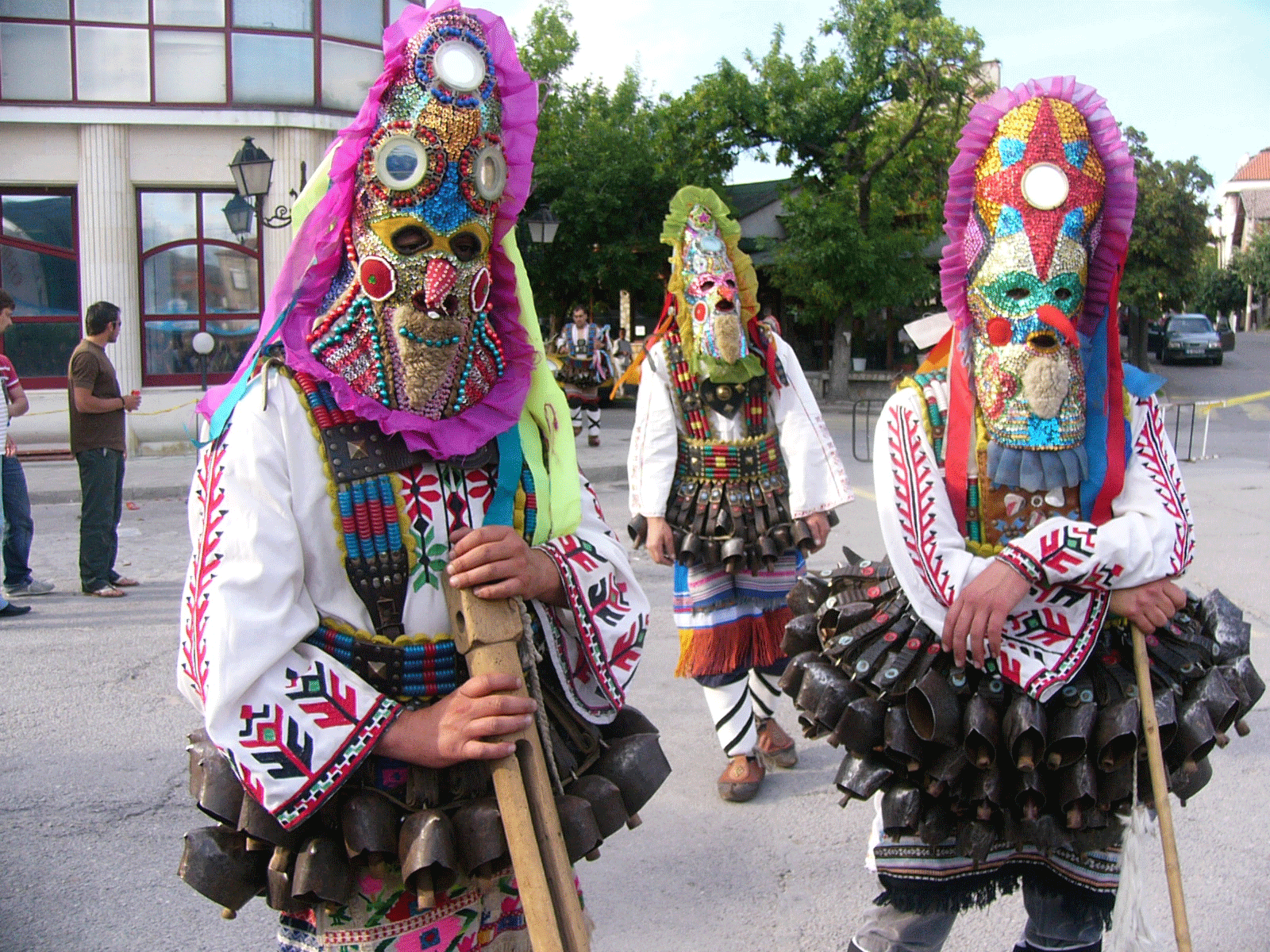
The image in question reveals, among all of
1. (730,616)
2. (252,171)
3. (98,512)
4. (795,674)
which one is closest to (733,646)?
(730,616)

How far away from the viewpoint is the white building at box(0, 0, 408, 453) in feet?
48.7

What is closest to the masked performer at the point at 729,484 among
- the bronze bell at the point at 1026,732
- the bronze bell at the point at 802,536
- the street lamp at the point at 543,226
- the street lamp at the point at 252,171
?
the bronze bell at the point at 802,536

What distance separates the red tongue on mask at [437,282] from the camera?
184cm

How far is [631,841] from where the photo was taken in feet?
13.1

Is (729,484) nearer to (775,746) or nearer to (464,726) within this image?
(775,746)

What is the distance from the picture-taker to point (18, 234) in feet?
49.6

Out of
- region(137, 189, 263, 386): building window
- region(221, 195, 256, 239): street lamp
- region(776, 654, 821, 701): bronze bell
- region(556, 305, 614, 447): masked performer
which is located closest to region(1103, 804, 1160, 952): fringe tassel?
region(776, 654, 821, 701): bronze bell

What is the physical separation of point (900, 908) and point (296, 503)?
1.78 metres

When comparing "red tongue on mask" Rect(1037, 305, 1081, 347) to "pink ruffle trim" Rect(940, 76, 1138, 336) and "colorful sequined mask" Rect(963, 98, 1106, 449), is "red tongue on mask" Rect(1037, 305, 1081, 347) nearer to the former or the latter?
"colorful sequined mask" Rect(963, 98, 1106, 449)

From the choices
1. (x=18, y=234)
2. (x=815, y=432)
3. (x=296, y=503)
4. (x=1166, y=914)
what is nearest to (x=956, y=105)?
(x=18, y=234)

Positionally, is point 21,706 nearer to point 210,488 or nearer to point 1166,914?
point 210,488

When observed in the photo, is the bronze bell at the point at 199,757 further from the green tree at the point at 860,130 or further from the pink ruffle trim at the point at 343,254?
the green tree at the point at 860,130

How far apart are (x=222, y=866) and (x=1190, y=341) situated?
3494 centimetres

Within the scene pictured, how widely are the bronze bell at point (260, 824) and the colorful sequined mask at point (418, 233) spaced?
0.71m
